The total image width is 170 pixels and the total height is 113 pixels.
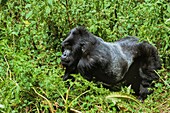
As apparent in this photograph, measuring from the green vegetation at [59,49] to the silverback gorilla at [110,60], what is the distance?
0.37ft

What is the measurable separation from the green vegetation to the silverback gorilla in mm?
112

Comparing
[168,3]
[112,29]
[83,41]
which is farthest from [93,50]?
[112,29]

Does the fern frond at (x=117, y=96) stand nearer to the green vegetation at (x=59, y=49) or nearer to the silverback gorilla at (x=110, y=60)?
the green vegetation at (x=59, y=49)

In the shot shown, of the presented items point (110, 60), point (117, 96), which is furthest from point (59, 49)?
point (117, 96)

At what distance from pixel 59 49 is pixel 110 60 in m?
0.99

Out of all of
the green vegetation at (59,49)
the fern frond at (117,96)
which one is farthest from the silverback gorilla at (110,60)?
the fern frond at (117,96)

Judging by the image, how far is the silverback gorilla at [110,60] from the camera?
383 centimetres

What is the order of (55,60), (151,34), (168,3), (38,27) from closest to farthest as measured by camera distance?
(151,34) < (168,3) < (55,60) < (38,27)

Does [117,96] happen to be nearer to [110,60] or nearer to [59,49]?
[110,60]

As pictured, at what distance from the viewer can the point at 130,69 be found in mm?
4164

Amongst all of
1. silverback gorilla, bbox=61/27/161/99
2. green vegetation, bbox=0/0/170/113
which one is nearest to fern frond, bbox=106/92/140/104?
green vegetation, bbox=0/0/170/113

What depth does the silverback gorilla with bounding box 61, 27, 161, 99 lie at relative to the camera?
3.83 m

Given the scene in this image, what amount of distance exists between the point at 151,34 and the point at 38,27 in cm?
158

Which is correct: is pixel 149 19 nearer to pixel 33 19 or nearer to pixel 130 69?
pixel 130 69
